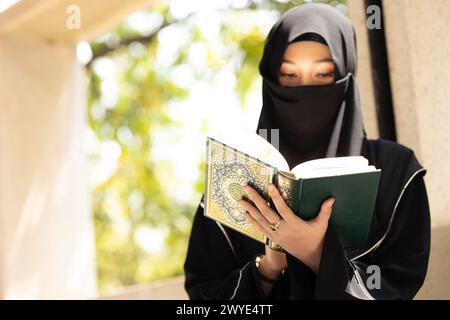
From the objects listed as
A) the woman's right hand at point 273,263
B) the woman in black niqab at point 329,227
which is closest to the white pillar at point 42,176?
the woman in black niqab at point 329,227

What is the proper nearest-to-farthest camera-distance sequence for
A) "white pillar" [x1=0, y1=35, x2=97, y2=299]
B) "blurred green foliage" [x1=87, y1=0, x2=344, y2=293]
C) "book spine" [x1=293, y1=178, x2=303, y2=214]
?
"book spine" [x1=293, y1=178, x2=303, y2=214] → "white pillar" [x1=0, y1=35, x2=97, y2=299] → "blurred green foliage" [x1=87, y1=0, x2=344, y2=293]

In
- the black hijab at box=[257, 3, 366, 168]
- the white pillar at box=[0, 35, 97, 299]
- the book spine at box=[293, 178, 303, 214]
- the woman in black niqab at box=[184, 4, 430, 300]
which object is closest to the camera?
the book spine at box=[293, 178, 303, 214]

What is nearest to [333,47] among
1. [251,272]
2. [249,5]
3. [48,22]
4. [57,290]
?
[251,272]

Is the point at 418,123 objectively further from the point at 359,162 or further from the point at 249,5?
the point at 249,5

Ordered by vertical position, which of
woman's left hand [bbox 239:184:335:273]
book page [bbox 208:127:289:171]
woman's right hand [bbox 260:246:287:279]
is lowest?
woman's right hand [bbox 260:246:287:279]

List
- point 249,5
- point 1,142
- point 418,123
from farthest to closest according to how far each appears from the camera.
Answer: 1. point 249,5
2. point 1,142
3. point 418,123

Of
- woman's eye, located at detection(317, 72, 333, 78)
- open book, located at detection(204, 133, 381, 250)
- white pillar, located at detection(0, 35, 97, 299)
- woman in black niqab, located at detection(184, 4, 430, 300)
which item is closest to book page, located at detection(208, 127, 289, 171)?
open book, located at detection(204, 133, 381, 250)

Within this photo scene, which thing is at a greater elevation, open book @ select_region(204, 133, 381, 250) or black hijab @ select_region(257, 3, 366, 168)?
black hijab @ select_region(257, 3, 366, 168)

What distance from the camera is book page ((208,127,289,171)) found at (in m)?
1.69

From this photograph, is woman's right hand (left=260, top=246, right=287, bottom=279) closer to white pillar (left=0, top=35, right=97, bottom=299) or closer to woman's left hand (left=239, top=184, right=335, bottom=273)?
woman's left hand (left=239, top=184, right=335, bottom=273)

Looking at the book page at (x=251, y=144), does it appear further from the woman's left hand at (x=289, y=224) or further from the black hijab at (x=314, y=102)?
the black hijab at (x=314, y=102)

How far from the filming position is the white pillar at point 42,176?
3457mm

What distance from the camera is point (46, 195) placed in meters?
3.64
